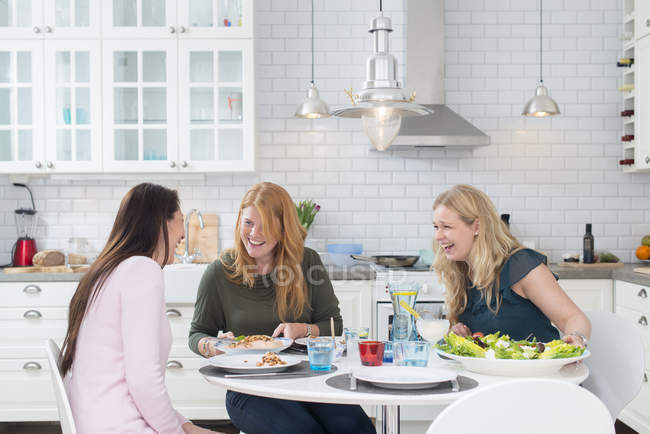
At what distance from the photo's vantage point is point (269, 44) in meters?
4.45

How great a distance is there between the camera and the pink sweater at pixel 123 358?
161 centimetres

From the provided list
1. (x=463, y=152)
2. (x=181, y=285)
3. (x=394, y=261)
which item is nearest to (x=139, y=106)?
(x=181, y=285)

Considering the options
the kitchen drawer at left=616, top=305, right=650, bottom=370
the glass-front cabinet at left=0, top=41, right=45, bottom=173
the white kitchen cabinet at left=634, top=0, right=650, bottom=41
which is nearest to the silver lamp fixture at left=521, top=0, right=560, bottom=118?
the white kitchen cabinet at left=634, top=0, right=650, bottom=41

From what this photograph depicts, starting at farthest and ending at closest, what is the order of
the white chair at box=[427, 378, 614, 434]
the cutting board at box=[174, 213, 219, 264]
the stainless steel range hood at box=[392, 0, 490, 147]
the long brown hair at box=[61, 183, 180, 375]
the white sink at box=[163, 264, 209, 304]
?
the cutting board at box=[174, 213, 219, 264], the stainless steel range hood at box=[392, 0, 490, 147], the white sink at box=[163, 264, 209, 304], the long brown hair at box=[61, 183, 180, 375], the white chair at box=[427, 378, 614, 434]

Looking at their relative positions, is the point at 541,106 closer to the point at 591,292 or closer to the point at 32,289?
the point at 591,292

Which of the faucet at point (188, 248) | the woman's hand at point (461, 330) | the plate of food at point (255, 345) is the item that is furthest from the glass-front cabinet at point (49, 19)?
the woman's hand at point (461, 330)

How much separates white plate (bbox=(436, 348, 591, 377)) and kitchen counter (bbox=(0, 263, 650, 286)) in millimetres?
2016

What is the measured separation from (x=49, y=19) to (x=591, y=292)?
3648 millimetres

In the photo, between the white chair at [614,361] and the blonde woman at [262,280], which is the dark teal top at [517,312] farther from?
the blonde woman at [262,280]

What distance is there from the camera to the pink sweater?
1609 mm

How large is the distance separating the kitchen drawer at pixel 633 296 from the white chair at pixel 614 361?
4.64 feet

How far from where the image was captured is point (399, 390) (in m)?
1.61

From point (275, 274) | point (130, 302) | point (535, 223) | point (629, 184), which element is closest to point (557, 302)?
point (275, 274)

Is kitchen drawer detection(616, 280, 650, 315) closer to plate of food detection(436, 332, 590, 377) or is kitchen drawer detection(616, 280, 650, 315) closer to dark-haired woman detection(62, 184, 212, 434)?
plate of food detection(436, 332, 590, 377)
